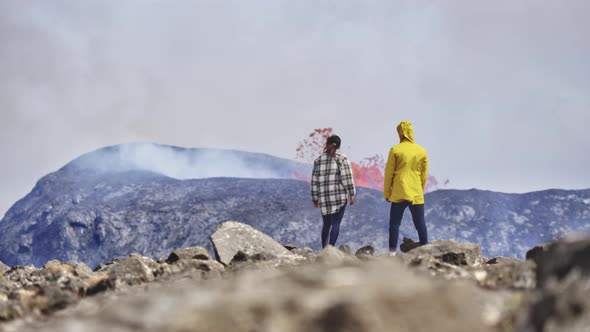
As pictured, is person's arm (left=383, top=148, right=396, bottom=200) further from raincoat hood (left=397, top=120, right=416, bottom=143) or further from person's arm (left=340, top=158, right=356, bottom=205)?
person's arm (left=340, top=158, right=356, bottom=205)

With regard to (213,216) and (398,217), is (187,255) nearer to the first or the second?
(398,217)

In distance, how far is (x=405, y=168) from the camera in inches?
504

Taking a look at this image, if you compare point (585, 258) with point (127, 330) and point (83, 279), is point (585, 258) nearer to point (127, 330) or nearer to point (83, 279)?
point (127, 330)

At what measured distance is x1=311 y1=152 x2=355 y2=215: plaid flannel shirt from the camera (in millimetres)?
13672

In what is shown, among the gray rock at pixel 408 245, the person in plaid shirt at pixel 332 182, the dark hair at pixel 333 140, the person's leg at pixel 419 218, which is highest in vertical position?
the dark hair at pixel 333 140

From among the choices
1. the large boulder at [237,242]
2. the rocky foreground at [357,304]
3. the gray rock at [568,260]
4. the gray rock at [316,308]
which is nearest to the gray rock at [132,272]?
the large boulder at [237,242]

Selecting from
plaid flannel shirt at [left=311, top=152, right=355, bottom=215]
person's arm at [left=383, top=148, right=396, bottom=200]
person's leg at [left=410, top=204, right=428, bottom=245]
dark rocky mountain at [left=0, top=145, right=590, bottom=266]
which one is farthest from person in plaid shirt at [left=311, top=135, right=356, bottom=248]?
dark rocky mountain at [left=0, top=145, right=590, bottom=266]

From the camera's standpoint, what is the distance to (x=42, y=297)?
7.05m

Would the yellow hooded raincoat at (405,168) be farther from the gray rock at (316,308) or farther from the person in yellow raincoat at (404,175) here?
the gray rock at (316,308)

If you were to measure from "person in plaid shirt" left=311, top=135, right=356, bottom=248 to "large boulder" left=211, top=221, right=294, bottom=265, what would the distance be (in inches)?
80.2

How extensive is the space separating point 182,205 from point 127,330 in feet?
332

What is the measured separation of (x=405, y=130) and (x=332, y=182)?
6.21ft

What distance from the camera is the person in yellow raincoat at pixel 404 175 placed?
42.0 ft

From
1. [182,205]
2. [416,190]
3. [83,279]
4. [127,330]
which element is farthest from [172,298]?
[182,205]
